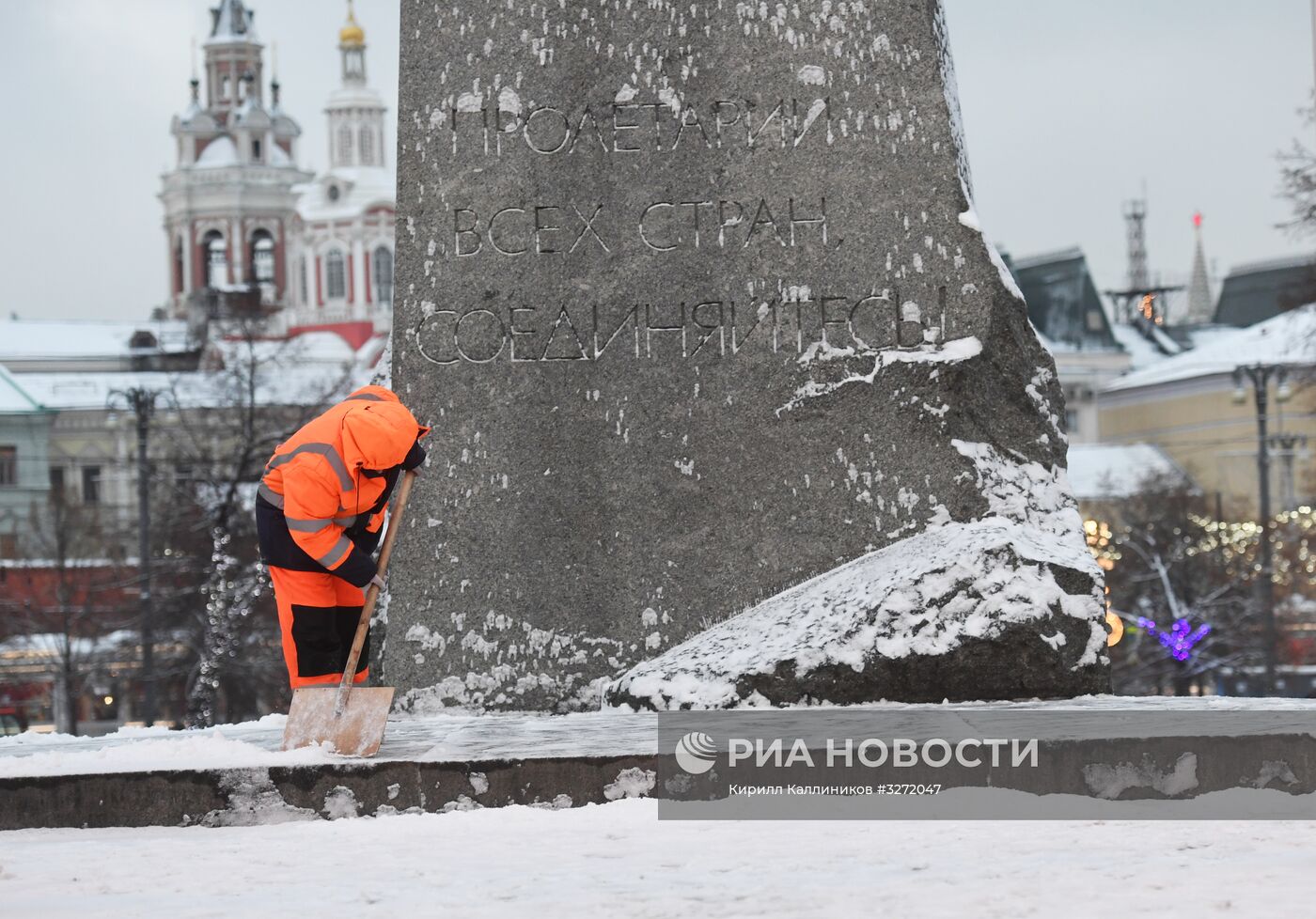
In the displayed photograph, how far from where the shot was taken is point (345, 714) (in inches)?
243

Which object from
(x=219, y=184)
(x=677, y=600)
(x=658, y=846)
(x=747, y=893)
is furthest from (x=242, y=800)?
(x=219, y=184)


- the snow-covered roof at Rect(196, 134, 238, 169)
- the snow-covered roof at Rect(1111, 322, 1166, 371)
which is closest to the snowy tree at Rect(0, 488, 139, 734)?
the snow-covered roof at Rect(1111, 322, 1166, 371)

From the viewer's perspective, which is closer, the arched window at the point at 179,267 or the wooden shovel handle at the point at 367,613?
the wooden shovel handle at the point at 367,613

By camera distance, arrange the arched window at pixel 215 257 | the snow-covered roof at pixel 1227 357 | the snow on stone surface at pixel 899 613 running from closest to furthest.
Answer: the snow on stone surface at pixel 899 613 < the snow-covered roof at pixel 1227 357 < the arched window at pixel 215 257

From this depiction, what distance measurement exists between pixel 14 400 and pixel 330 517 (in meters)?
63.2

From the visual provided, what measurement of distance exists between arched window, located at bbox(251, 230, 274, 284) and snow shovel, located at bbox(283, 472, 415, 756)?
390 ft

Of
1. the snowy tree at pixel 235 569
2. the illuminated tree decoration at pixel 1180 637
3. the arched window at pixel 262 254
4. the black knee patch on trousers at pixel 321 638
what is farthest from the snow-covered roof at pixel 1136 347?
the black knee patch on trousers at pixel 321 638

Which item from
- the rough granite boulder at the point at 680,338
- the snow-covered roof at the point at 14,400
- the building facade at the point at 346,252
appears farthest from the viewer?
the building facade at the point at 346,252

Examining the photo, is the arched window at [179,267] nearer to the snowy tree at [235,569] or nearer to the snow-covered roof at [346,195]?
the snow-covered roof at [346,195]

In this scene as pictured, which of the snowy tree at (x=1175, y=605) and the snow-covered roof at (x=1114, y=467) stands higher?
the snow-covered roof at (x=1114, y=467)

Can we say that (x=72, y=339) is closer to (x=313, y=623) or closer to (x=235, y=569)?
(x=235, y=569)

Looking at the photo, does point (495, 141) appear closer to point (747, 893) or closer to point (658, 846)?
point (658, 846)

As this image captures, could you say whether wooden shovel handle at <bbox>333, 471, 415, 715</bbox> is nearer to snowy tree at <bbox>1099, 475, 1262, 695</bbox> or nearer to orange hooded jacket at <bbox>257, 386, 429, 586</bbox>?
orange hooded jacket at <bbox>257, 386, 429, 586</bbox>

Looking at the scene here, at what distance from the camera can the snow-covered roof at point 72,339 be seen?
313ft
